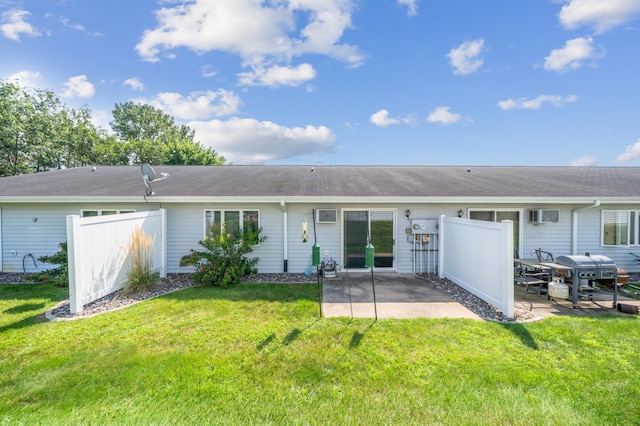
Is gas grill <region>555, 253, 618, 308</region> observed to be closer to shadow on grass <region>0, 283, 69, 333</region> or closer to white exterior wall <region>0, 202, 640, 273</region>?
white exterior wall <region>0, 202, 640, 273</region>

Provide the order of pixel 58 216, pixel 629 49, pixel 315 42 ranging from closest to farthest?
1. pixel 58 216
2. pixel 629 49
3. pixel 315 42

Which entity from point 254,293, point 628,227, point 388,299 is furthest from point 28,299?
point 628,227

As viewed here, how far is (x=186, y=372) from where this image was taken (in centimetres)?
315

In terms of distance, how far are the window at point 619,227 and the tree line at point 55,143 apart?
2671 cm

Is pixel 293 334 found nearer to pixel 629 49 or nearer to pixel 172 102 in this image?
pixel 629 49

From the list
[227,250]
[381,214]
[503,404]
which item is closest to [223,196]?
[227,250]

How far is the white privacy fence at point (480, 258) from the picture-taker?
485cm

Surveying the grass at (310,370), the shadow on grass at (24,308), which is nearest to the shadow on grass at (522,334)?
the grass at (310,370)

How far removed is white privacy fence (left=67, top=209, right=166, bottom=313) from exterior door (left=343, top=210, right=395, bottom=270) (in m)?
5.19

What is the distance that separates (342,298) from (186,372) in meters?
3.34

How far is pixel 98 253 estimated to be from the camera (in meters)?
5.41

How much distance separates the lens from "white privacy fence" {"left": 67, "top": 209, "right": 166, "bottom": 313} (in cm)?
493

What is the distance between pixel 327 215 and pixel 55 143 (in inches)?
1030

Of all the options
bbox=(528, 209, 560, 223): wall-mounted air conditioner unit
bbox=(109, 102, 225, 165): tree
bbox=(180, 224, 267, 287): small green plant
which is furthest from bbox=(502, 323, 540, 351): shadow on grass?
bbox=(109, 102, 225, 165): tree
